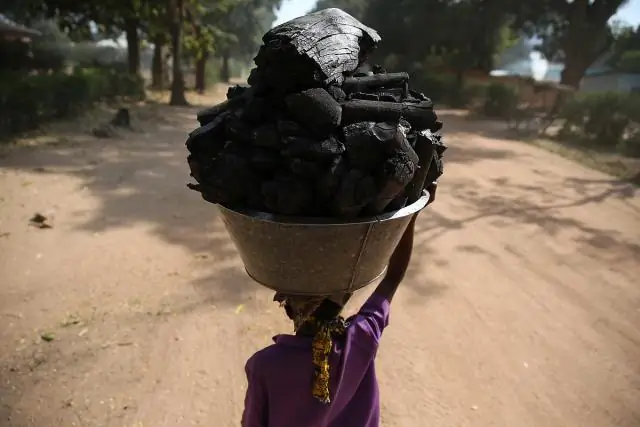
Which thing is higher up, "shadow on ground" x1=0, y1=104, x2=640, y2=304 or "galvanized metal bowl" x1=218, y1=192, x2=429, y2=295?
"galvanized metal bowl" x1=218, y1=192, x2=429, y2=295

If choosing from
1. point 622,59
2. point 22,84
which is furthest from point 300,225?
point 622,59

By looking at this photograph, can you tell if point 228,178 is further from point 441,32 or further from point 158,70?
point 441,32

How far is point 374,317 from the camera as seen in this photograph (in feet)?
5.48

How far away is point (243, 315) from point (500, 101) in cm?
1899

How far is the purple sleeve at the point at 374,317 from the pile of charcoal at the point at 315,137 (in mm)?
498

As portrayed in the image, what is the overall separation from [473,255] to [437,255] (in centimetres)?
40

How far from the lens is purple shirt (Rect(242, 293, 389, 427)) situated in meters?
1.46

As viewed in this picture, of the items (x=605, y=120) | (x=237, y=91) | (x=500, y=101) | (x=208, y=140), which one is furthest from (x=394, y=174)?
(x=500, y=101)

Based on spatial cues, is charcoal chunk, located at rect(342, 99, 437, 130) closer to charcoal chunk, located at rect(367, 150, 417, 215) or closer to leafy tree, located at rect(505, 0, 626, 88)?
→ charcoal chunk, located at rect(367, 150, 417, 215)

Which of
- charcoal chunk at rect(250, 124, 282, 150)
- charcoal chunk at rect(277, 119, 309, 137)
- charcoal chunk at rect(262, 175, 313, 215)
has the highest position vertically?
charcoal chunk at rect(277, 119, 309, 137)

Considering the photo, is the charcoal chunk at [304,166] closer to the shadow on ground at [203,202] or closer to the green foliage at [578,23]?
the shadow on ground at [203,202]

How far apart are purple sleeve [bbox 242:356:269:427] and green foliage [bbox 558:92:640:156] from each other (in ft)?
46.5

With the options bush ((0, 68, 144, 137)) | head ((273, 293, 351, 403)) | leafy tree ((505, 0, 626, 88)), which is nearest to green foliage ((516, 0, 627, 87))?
leafy tree ((505, 0, 626, 88))

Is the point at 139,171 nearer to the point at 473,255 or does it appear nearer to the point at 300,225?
the point at 473,255
